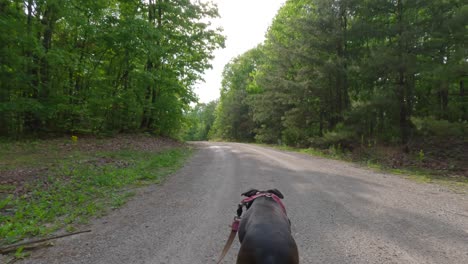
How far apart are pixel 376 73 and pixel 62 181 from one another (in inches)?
572

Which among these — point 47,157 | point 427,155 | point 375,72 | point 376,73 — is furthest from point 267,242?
point 376,73

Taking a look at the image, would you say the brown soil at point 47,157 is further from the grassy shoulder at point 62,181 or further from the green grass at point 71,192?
the green grass at point 71,192

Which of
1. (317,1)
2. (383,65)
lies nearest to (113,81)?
(317,1)

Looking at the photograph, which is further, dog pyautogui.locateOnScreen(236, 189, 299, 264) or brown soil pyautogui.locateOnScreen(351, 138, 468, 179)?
brown soil pyautogui.locateOnScreen(351, 138, 468, 179)

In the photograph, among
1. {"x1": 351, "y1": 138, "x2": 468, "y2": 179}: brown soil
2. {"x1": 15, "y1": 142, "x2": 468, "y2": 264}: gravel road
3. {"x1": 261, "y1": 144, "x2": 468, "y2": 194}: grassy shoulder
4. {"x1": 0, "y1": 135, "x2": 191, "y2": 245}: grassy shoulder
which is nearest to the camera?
{"x1": 15, "y1": 142, "x2": 468, "y2": 264}: gravel road

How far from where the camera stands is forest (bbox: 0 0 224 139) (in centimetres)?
1188

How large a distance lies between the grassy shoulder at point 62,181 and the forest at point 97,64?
9.05 feet

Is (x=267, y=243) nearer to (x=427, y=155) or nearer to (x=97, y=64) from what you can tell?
(x=427, y=155)

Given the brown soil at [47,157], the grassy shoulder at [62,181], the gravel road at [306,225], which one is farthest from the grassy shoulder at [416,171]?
the brown soil at [47,157]

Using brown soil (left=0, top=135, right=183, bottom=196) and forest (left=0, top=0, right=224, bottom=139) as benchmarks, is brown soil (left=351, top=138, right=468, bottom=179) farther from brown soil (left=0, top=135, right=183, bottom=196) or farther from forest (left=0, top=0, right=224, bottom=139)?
forest (left=0, top=0, right=224, bottom=139)

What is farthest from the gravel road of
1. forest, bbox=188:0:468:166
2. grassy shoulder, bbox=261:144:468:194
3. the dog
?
forest, bbox=188:0:468:166

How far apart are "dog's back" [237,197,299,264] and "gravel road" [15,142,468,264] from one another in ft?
4.32

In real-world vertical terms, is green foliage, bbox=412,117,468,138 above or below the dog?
above

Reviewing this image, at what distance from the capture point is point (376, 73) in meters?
13.8
